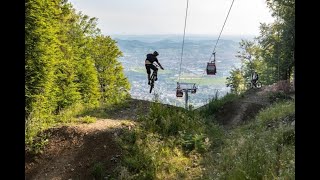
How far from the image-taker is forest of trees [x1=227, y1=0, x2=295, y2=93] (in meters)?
36.3

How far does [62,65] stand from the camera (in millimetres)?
28438

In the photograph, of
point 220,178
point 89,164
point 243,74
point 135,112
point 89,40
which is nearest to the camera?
point 220,178

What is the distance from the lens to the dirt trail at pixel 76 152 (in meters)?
12.2

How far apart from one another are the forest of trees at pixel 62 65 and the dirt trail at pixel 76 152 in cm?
95

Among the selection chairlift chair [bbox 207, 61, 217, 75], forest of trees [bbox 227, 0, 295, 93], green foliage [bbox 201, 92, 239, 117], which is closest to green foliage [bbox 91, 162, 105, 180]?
green foliage [bbox 201, 92, 239, 117]

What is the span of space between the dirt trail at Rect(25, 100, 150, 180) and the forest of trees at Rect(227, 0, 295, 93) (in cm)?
1415

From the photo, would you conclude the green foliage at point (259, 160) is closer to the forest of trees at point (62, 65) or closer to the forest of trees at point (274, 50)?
the forest of trees at point (62, 65)

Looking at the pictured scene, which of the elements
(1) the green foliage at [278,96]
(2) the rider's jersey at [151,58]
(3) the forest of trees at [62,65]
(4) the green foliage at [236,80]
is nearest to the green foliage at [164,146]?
(2) the rider's jersey at [151,58]

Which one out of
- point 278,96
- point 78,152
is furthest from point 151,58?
point 278,96
